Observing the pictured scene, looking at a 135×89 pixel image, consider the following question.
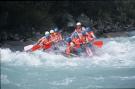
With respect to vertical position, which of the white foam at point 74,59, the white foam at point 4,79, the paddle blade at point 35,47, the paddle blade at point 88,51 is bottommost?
the white foam at point 4,79

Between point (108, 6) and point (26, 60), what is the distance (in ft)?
57.5

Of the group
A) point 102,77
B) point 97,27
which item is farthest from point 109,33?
point 102,77

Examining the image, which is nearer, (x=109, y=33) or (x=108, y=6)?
(x=109, y=33)

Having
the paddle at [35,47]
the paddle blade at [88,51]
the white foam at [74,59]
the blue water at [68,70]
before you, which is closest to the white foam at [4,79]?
the blue water at [68,70]

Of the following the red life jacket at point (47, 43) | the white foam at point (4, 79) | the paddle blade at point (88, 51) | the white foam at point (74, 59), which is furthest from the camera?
the red life jacket at point (47, 43)

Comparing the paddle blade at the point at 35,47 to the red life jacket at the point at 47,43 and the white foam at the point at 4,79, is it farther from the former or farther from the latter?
the white foam at the point at 4,79

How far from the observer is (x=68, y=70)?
1155 centimetres

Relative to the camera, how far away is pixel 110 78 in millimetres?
10109

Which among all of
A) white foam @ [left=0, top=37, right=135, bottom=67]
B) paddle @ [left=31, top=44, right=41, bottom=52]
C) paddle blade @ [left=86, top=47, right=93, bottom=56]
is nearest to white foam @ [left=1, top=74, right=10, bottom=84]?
white foam @ [left=0, top=37, right=135, bottom=67]

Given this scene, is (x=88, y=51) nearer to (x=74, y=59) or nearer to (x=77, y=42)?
(x=77, y=42)

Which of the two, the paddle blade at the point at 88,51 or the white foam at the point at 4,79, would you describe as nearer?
the white foam at the point at 4,79

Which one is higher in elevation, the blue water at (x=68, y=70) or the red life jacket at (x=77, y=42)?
the red life jacket at (x=77, y=42)

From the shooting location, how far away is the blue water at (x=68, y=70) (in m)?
9.75

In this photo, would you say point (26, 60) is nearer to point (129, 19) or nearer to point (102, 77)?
point (102, 77)
